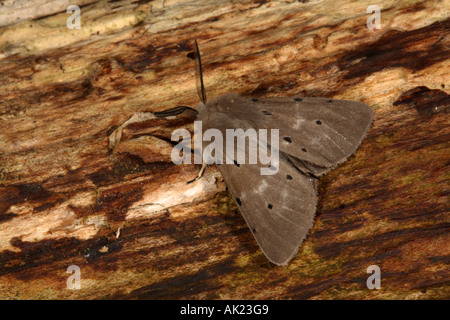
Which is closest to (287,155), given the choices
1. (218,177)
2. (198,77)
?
(218,177)

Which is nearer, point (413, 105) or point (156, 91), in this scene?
point (413, 105)

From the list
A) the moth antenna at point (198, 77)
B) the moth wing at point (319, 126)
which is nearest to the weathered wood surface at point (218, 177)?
the moth antenna at point (198, 77)

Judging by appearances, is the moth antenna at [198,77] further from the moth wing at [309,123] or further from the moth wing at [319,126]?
the moth wing at [319,126]

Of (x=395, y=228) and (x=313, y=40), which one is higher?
(x=313, y=40)

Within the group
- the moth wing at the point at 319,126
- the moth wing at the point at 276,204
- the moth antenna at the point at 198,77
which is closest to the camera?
the moth wing at the point at 276,204

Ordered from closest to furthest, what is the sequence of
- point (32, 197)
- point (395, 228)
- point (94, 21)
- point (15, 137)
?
point (395, 228)
point (32, 197)
point (15, 137)
point (94, 21)

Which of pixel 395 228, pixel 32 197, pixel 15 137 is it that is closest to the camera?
pixel 395 228

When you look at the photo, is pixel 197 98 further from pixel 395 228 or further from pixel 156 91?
pixel 395 228

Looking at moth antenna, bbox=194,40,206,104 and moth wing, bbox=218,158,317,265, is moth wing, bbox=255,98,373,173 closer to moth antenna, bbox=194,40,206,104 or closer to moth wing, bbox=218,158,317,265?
moth wing, bbox=218,158,317,265

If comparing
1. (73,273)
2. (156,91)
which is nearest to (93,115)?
(156,91)
